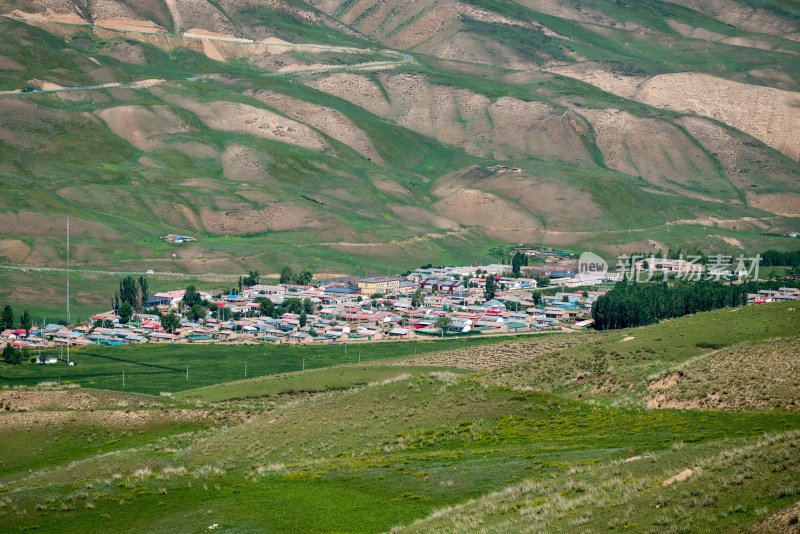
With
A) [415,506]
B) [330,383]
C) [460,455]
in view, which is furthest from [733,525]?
[330,383]

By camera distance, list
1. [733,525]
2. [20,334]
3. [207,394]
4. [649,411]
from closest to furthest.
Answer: [733,525], [649,411], [207,394], [20,334]

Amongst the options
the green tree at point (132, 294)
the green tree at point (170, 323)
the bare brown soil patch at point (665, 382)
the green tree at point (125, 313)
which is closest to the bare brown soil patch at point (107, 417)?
the bare brown soil patch at point (665, 382)

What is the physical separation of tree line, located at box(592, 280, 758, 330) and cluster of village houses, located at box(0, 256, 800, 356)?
290 inches

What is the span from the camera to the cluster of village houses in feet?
483

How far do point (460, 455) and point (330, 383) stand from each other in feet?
173

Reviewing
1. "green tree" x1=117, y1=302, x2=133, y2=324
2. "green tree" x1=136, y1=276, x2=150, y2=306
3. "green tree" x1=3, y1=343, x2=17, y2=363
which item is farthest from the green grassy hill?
"green tree" x1=136, y1=276, x2=150, y2=306

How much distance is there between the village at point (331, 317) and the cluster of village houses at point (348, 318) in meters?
0.16

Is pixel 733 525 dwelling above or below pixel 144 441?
above

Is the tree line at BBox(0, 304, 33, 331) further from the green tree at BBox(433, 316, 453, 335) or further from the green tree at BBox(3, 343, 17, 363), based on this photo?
the green tree at BBox(433, 316, 453, 335)

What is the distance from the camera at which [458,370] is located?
102812 mm

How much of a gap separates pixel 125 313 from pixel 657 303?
3318 inches

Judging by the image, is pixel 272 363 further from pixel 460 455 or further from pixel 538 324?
pixel 460 455

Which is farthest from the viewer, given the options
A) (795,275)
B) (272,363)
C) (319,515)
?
(795,275)

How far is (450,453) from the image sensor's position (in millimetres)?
44562
